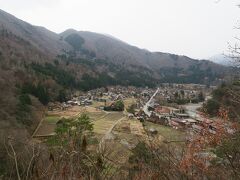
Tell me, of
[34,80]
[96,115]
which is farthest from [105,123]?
[34,80]

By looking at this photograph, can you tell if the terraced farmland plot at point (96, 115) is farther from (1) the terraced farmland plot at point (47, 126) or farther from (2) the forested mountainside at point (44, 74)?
(2) the forested mountainside at point (44, 74)

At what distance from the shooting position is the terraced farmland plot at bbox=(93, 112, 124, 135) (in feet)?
131

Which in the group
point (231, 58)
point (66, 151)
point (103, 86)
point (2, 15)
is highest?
point (2, 15)

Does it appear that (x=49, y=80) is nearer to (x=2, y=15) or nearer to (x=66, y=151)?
(x=66, y=151)

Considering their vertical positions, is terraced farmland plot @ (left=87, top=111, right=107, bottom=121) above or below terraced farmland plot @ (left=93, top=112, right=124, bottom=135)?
below

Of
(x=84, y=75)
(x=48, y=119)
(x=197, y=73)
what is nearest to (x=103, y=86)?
(x=84, y=75)

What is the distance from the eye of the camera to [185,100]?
77312 millimetres

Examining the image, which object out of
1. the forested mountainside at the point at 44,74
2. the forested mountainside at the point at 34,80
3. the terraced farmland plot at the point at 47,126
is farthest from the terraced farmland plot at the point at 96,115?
the forested mountainside at the point at 44,74

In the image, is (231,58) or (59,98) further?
(59,98)

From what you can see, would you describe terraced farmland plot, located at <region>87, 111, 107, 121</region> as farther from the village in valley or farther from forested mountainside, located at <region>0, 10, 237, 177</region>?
forested mountainside, located at <region>0, 10, 237, 177</region>

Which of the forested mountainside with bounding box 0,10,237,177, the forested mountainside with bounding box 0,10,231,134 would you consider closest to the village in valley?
the forested mountainside with bounding box 0,10,237,177

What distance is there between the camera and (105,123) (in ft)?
149

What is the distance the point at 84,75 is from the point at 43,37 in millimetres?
98101

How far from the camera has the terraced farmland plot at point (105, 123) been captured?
40.0 meters
